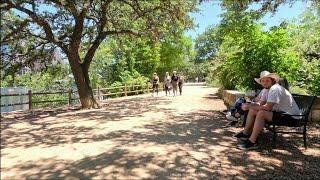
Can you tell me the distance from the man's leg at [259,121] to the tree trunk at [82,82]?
10.7m

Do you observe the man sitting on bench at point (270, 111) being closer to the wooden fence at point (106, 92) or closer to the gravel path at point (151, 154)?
the gravel path at point (151, 154)

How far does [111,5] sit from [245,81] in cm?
830

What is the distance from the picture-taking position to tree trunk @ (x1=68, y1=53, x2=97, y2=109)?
53.4ft

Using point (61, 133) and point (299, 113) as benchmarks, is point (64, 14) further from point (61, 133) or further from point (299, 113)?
point (299, 113)

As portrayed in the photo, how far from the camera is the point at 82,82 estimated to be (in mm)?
16578

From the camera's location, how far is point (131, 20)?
1797cm

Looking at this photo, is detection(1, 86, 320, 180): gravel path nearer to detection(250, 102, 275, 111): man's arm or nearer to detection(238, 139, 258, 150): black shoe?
detection(238, 139, 258, 150): black shoe

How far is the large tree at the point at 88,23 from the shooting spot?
15.3 meters

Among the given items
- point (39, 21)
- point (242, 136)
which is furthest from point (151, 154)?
point (39, 21)

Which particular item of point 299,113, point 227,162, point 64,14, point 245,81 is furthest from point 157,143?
point 64,14

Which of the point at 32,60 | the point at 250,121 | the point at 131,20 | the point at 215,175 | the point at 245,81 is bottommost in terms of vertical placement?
the point at 215,175

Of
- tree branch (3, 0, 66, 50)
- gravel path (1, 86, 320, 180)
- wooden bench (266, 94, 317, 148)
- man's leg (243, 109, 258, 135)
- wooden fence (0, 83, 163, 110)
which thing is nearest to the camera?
gravel path (1, 86, 320, 180)

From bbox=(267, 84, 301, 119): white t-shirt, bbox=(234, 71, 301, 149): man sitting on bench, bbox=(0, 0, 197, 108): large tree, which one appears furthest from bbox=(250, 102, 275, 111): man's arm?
bbox=(0, 0, 197, 108): large tree

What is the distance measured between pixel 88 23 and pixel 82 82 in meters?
2.97
